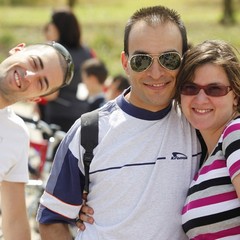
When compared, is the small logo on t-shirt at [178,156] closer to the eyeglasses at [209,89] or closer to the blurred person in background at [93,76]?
the eyeglasses at [209,89]

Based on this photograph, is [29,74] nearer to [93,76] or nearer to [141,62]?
[141,62]

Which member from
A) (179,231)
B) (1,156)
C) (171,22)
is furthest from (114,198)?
(171,22)

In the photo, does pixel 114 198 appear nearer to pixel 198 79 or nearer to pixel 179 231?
pixel 179 231

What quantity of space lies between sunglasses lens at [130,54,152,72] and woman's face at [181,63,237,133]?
206mm

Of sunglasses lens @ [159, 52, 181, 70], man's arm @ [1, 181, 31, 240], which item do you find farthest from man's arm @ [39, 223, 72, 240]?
sunglasses lens @ [159, 52, 181, 70]

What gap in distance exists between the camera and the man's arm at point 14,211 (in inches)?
123

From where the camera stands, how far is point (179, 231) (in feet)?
9.36

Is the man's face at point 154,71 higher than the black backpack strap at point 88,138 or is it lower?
higher

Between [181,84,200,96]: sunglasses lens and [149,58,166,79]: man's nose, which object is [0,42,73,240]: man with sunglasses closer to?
[149,58,166,79]: man's nose

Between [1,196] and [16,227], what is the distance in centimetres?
16

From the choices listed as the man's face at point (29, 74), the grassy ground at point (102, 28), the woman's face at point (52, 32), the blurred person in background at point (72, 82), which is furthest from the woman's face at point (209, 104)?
the grassy ground at point (102, 28)

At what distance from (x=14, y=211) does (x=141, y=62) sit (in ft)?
3.04

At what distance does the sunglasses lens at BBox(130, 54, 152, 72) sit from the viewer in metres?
2.87

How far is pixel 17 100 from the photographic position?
3.06 m
